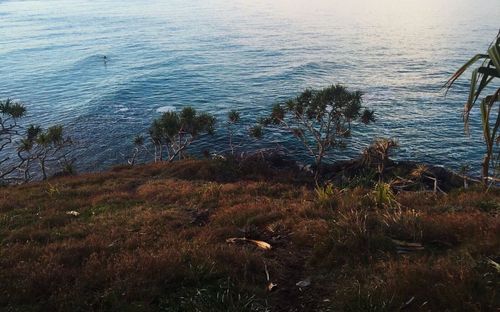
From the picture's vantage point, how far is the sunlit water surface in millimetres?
49281

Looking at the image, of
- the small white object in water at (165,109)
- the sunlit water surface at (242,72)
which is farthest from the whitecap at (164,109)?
the sunlit water surface at (242,72)

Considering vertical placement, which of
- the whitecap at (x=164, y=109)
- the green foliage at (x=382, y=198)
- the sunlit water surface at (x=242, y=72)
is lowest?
the whitecap at (x=164, y=109)

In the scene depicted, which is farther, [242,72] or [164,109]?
[242,72]

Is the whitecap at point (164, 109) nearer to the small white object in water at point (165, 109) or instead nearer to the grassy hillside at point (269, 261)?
the small white object in water at point (165, 109)

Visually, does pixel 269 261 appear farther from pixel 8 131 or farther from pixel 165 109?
pixel 165 109

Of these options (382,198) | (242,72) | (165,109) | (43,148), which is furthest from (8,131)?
(242,72)

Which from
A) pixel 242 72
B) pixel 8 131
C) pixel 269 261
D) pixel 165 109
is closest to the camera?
pixel 269 261

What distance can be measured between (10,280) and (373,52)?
94.4m

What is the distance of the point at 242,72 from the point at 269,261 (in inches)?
2889

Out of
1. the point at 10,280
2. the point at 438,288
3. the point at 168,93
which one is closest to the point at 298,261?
the point at 438,288

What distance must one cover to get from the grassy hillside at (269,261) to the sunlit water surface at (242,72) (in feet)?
102

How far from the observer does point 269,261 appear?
9.41 meters

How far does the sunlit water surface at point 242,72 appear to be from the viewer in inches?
1940

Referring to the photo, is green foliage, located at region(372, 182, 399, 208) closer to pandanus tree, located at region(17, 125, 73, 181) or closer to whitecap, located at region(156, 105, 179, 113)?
pandanus tree, located at region(17, 125, 73, 181)
